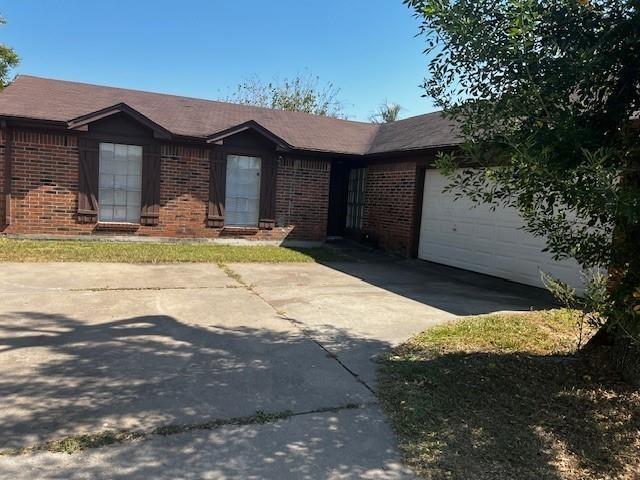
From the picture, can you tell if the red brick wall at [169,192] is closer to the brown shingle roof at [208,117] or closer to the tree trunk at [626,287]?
the brown shingle roof at [208,117]

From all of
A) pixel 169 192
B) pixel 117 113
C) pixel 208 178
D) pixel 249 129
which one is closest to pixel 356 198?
pixel 249 129

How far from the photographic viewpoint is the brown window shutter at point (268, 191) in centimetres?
1353

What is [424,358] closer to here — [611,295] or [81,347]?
[611,295]

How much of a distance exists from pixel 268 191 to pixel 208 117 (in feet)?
9.45

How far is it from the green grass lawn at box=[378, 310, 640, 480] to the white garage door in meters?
4.15

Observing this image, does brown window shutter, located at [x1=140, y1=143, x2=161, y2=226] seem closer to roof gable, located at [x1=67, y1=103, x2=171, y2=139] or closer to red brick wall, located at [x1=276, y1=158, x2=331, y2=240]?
roof gable, located at [x1=67, y1=103, x2=171, y2=139]

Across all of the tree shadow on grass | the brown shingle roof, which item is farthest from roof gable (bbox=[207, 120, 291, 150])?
the tree shadow on grass

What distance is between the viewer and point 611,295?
3793 millimetres

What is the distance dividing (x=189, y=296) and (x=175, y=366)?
292 cm

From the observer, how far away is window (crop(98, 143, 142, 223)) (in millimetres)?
12031

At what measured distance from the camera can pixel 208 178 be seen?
1293cm

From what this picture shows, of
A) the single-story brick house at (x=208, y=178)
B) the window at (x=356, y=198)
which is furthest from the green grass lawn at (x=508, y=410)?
the window at (x=356, y=198)

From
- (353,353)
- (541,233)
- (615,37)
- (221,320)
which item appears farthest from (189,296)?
(615,37)

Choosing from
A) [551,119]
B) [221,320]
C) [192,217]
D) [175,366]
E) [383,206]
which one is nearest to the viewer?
[551,119]
